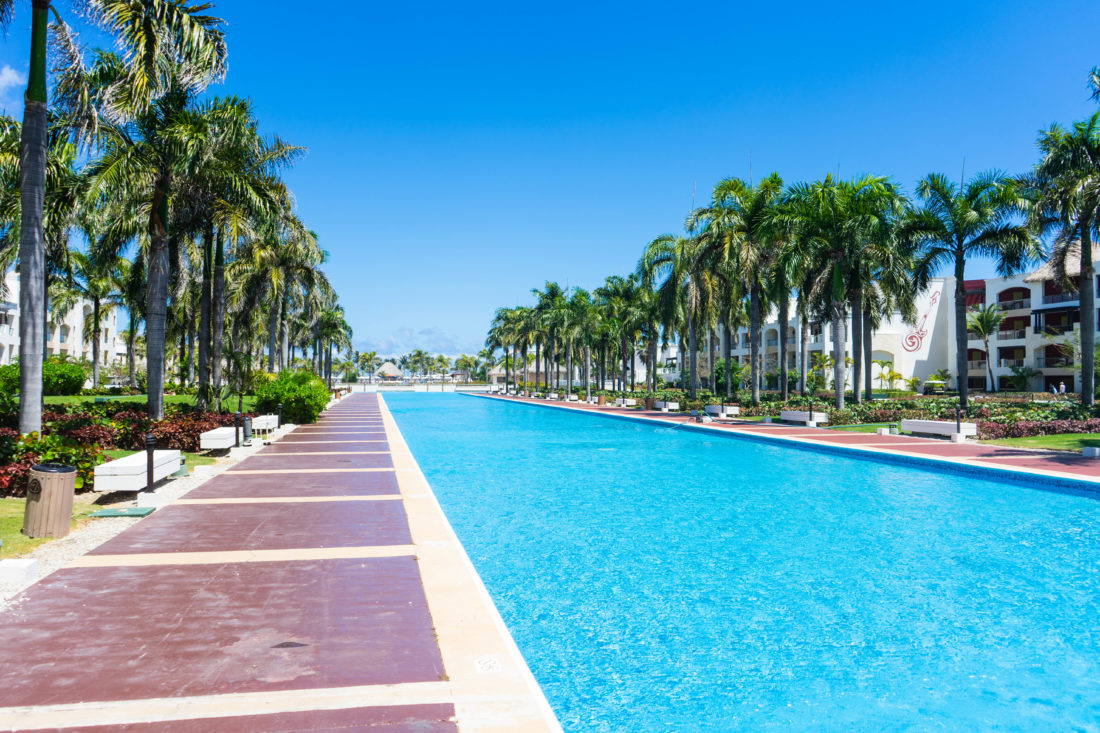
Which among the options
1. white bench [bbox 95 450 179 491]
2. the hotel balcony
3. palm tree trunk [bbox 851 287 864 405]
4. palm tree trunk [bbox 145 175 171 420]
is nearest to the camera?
white bench [bbox 95 450 179 491]

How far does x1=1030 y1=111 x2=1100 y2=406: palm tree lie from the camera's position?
76.4 feet

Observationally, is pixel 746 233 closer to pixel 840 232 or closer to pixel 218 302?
pixel 840 232

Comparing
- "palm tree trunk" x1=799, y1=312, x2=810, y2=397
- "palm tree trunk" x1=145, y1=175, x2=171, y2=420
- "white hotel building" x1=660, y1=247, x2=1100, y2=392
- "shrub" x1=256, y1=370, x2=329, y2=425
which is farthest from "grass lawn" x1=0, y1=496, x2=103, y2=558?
"white hotel building" x1=660, y1=247, x2=1100, y2=392

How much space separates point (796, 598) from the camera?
291 inches

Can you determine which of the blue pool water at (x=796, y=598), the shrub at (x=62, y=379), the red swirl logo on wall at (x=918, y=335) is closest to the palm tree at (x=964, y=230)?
the blue pool water at (x=796, y=598)

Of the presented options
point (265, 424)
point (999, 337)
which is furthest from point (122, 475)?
point (999, 337)

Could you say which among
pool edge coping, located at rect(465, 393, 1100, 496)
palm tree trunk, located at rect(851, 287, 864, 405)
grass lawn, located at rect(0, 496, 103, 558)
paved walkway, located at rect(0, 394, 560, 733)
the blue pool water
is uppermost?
palm tree trunk, located at rect(851, 287, 864, 405)

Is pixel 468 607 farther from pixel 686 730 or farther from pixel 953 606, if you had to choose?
pixel 953 606

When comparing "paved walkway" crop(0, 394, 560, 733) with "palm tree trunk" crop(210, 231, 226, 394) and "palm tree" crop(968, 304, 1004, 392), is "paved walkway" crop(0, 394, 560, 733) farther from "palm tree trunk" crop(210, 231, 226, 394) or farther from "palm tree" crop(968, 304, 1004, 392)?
"palm tree" crop(968, 304, 1004, 392)

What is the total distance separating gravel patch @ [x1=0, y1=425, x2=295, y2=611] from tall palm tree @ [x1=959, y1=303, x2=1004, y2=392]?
57708 mm

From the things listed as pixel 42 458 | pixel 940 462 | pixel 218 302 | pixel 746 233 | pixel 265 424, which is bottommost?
pixel 940 462

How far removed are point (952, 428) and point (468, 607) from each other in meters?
20.5

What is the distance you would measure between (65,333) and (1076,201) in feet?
268

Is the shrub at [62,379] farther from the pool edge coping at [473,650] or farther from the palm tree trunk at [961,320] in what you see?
the palm tree trunk at [961,320]
